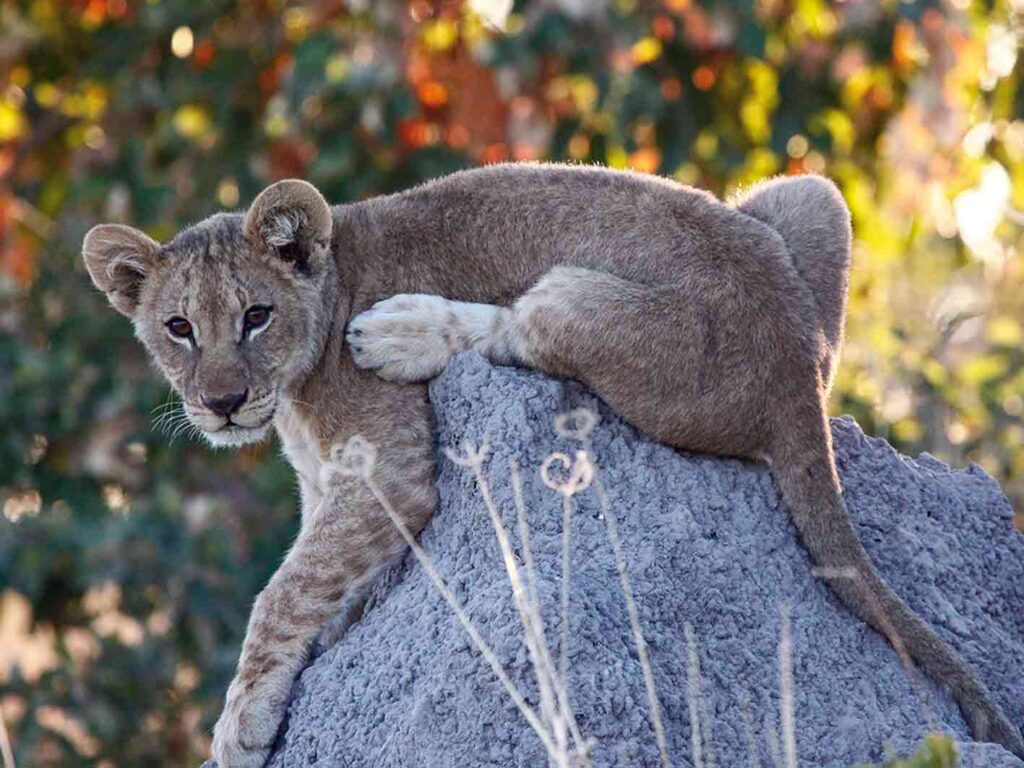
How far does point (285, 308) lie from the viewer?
5.64 m

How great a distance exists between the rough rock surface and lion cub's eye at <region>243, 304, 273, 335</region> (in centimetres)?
56

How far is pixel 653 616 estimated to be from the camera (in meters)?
4.79

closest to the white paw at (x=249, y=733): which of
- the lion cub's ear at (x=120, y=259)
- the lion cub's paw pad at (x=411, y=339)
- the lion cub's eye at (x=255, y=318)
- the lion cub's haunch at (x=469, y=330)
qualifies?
the lion cub's haunch at (x=469, y=330)

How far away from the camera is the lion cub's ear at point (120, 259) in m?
5.83

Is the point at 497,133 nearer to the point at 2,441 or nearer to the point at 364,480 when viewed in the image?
the point at 2,441

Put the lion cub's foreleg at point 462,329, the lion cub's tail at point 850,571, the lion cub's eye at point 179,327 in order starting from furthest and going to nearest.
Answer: the lion cub's eye at point 179,327 < the lion cub's foreleg at point 462,329 < the lion cub's tail at point 850,571

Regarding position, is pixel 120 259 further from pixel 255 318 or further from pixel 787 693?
pixel 787 693

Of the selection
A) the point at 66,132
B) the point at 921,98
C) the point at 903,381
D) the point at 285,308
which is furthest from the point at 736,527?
the point at 66,132

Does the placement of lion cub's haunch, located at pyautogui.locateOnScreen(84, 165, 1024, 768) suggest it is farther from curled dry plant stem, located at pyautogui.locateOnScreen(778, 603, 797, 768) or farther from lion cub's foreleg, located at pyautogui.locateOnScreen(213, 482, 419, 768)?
curled dry plant stem, located at pyautogui.locateOnScreen(778, 603, 797, 768)

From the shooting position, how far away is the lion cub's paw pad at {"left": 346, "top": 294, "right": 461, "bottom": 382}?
5449 mm

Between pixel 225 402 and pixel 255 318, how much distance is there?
A: 0.98ft

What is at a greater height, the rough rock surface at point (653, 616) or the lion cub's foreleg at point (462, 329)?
the lion cub's foreleg at point (462, 329)

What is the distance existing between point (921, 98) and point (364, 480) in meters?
5.32

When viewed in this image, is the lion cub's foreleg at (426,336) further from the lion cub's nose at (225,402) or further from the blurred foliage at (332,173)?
the blurred foliage at (332,173)
